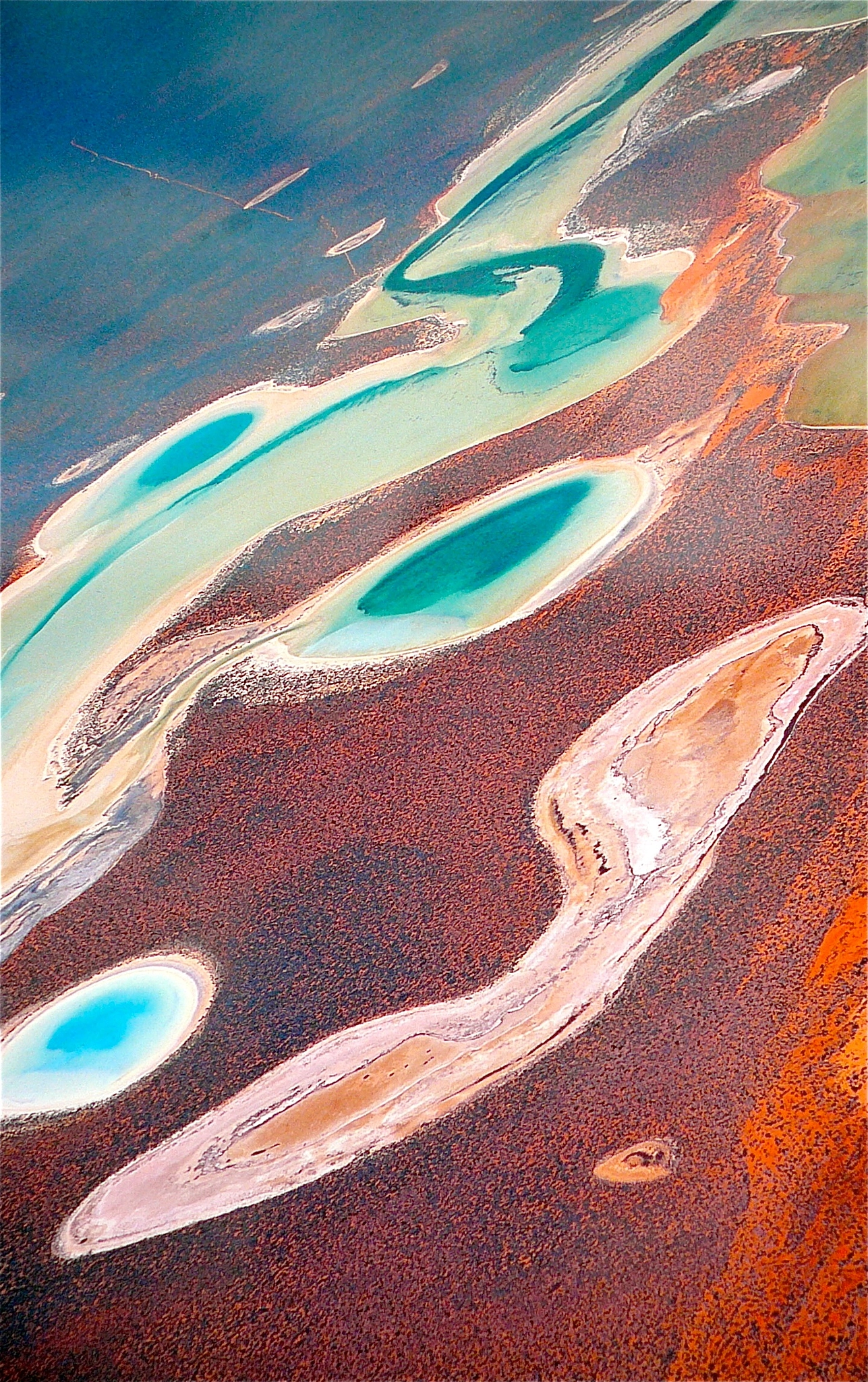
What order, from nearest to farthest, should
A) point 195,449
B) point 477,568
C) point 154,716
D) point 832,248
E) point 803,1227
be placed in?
point 803,1227 < point 154,716 < point 477,568 < point 832,248 < point 195,449

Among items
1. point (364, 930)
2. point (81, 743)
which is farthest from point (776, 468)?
point (81, 743)

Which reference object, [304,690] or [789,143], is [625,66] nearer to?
[789,143]

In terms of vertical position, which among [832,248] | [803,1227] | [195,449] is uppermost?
[195,449]

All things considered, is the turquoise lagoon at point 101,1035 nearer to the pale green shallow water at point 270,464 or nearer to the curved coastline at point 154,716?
the curved coastline at point 154,716

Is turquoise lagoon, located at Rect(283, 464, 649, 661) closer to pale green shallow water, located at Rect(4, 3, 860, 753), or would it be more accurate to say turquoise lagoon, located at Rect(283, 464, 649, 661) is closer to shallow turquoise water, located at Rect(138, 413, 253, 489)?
pale green shallow water, located at Rect(4, 3, 860, 753)

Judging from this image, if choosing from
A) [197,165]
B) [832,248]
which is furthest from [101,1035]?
[197,165]

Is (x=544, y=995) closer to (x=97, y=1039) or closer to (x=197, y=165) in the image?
(x=97, y=1039)

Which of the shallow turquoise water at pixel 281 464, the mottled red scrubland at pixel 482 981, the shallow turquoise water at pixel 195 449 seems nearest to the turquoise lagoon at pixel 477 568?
the mottled red scrubland at pixel 482 981
